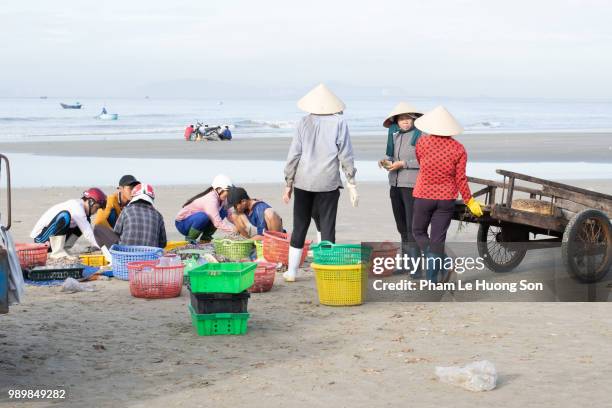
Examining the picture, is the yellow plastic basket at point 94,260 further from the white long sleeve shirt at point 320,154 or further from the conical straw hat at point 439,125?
the conical straw hat at point 439,125

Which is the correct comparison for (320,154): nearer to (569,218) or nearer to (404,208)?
(404,208)

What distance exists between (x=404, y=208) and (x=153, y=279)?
2943 millimetres

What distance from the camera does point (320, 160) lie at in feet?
31.2

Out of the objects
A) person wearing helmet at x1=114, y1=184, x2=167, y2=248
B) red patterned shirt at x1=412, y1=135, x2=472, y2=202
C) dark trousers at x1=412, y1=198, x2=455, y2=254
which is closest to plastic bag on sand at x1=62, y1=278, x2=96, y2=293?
person wearing helmet at x1=114, y1=184, x2=167, y2=248

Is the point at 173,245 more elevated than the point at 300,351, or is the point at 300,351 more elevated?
the point at 173,245

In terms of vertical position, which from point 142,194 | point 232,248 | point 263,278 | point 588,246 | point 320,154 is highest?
point 320,154

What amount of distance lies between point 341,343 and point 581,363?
1838 mm

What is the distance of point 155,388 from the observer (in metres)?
6.21

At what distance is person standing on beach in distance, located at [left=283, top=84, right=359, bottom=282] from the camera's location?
31.2 ft

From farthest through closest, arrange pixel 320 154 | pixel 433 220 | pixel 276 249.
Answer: pixel 276 249 → pixel 320 154 → pixel 433 220

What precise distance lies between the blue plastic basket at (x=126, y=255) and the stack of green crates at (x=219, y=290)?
2.17 m

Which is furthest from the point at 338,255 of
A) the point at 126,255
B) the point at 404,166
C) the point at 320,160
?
the point at 126,255

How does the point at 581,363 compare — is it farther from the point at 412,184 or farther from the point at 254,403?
the point at 412,184

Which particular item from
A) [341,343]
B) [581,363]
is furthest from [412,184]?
[581,363]
